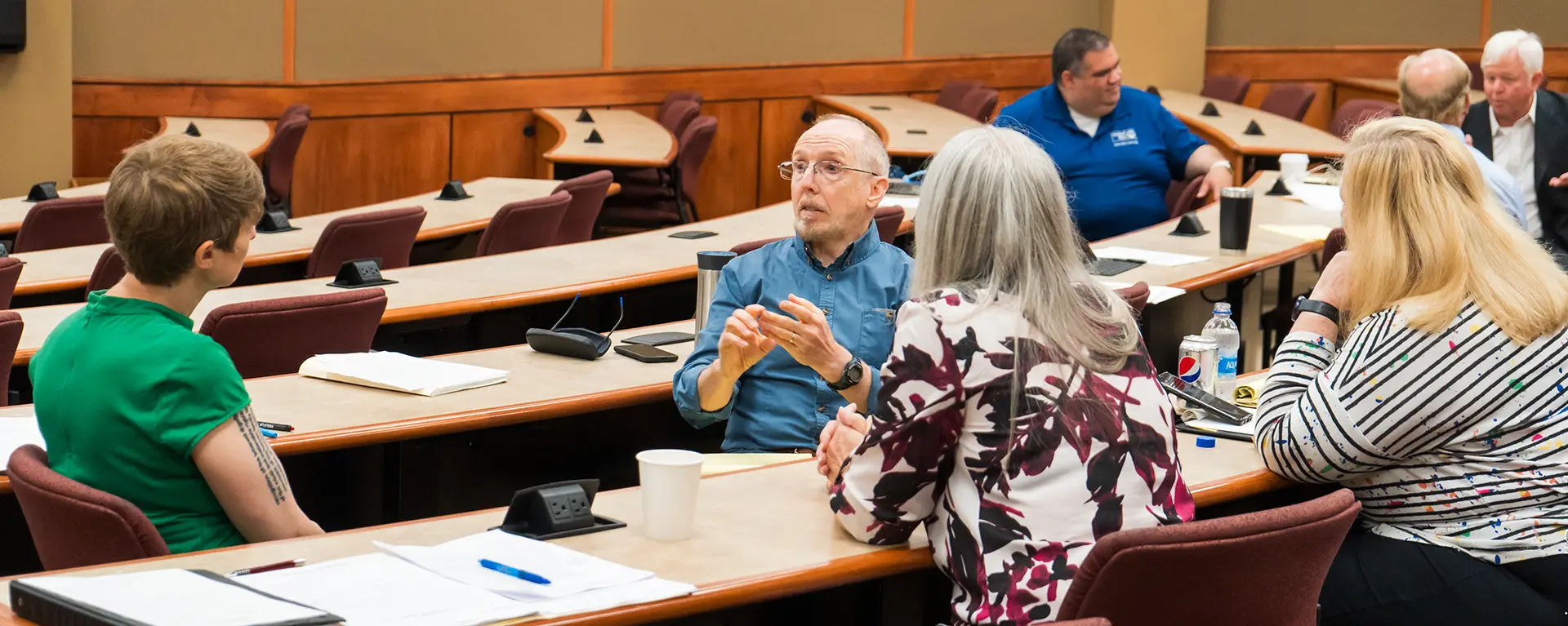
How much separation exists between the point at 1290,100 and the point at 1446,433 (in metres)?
8.54

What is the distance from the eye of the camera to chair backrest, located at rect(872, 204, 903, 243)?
4.72 metres

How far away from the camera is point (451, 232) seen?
18.0 ft

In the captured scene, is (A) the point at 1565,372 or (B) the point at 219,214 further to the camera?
(A) the point at 1565,372

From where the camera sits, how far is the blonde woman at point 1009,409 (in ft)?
6.43

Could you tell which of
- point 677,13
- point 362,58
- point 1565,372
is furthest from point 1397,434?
point 677,13

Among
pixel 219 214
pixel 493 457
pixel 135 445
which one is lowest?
pixel 493 457

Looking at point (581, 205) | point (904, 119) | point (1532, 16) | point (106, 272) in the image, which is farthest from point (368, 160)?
point (1532, 16)

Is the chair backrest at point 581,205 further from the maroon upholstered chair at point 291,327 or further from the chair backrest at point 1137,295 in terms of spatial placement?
the chair backrest at point 1137,295

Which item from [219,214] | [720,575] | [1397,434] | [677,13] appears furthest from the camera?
[677,13]

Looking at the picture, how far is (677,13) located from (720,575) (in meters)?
8.08

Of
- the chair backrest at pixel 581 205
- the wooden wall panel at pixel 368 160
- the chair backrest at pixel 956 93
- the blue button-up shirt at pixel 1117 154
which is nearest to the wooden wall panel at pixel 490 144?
the wooden wall panel at pixel 368 160

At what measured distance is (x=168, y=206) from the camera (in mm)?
2088

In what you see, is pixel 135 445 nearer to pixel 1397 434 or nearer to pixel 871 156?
pixel 871 156

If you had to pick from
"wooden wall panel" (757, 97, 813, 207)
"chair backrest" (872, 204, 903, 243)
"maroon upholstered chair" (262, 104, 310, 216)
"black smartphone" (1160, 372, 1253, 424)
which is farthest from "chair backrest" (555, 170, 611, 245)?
"wooden wall panel" (757, 97, 813, 207)
